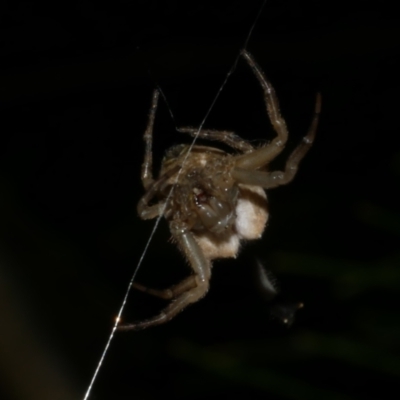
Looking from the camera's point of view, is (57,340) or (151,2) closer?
(57,340)

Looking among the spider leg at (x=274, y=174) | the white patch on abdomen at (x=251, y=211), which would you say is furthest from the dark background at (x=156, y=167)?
the spider leg at (x=274, y=174)

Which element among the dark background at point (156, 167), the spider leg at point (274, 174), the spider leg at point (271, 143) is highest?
the spider leg at point (271, 143)

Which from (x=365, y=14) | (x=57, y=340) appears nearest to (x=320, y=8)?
(x=365, y=14)

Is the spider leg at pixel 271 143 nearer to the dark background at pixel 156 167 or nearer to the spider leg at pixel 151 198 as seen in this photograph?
the spider leg at pixel 151 198

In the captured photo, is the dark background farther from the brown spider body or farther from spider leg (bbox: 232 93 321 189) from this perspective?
spider leg (bbox: 232 93 321 189)

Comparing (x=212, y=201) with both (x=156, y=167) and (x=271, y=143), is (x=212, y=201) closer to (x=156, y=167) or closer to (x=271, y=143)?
(x=271, y=143)

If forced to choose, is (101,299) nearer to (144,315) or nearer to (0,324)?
(144,315)
